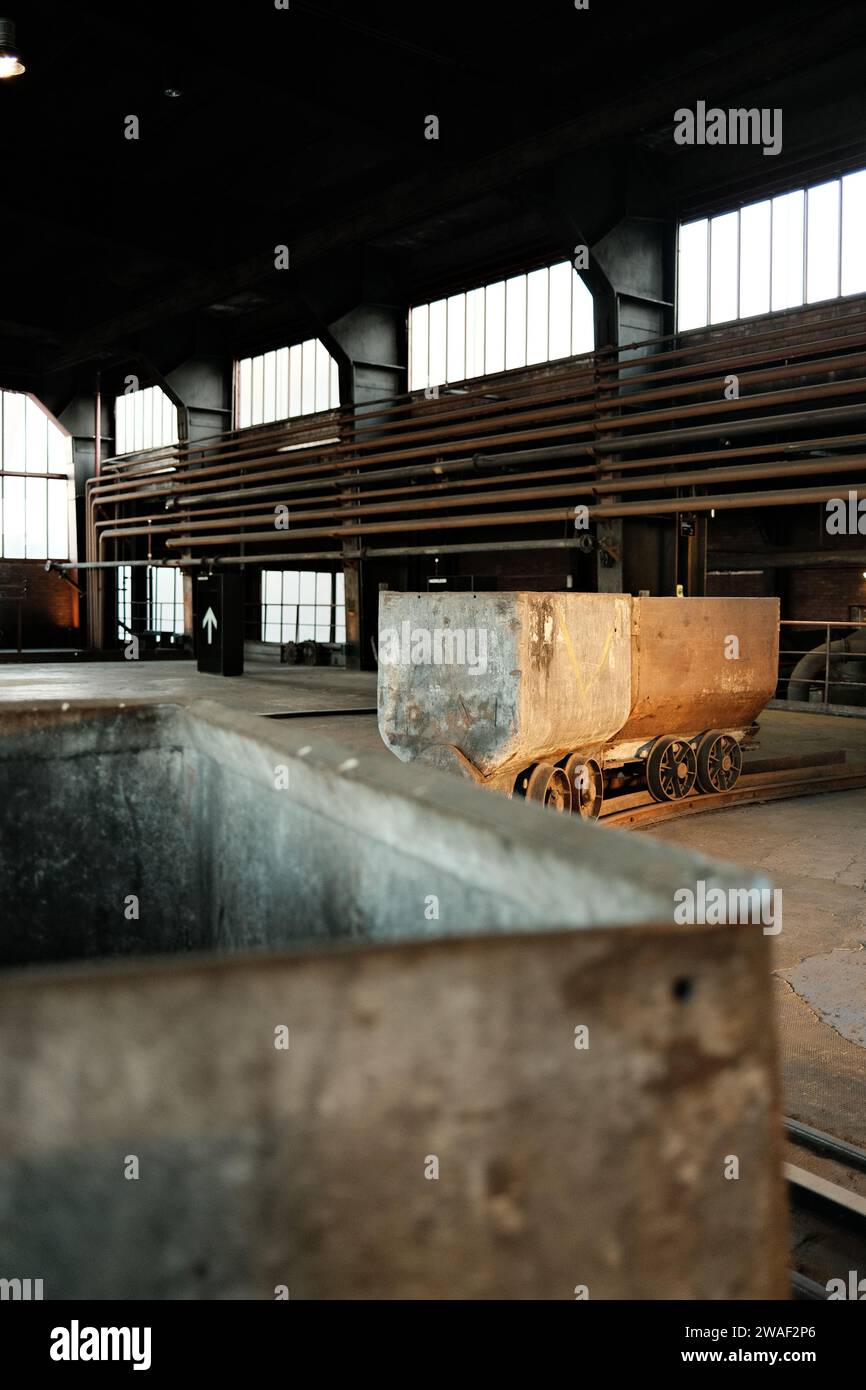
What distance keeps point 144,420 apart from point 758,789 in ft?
58.4

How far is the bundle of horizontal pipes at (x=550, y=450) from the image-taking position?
1001cm

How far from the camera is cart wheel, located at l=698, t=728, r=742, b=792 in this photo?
8188 mm

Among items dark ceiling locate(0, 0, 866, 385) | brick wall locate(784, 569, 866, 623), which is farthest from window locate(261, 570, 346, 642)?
brick wall locate(784, 569, 866, 623)

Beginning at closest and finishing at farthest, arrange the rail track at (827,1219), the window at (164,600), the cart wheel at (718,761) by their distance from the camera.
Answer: the rail track at (827,1219)
the cart wheel at (718,761)
the window at (164,600)

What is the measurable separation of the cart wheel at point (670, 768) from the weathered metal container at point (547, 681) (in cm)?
1

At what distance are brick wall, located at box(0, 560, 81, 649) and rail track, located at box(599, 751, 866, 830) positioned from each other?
56.5 feet

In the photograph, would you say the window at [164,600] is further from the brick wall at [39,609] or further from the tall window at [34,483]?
the tall window at [34,483]

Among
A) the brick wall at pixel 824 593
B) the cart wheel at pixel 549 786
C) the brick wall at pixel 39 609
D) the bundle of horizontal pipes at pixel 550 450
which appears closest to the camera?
the cart wheel at pixel 549 786

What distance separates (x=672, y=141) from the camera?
1195 cm

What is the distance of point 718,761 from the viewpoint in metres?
8.31
